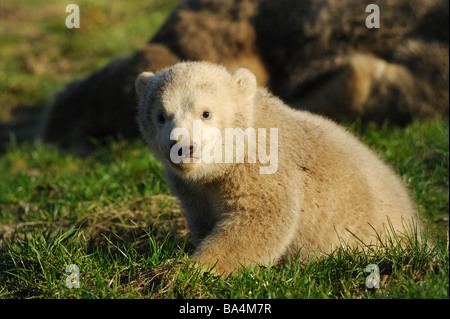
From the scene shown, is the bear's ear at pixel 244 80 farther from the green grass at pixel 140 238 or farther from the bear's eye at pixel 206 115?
the green grass at pixel 140 238

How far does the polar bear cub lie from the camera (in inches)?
161

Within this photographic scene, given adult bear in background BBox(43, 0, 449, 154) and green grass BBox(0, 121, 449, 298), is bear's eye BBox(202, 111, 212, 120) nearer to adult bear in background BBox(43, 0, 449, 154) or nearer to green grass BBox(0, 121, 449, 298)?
green grass BBox(0, 121, 449, 298)

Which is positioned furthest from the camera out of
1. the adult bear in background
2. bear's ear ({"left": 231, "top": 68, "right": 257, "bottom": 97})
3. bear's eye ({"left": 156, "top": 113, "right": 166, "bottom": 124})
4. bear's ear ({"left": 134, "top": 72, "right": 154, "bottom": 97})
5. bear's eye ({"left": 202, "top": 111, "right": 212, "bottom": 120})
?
the adult bear in background

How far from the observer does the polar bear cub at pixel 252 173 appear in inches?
161

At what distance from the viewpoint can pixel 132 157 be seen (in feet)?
24.6

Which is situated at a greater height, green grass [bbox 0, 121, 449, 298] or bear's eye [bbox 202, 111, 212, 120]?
bear's eye [bbox 202, 111, 212, 120]

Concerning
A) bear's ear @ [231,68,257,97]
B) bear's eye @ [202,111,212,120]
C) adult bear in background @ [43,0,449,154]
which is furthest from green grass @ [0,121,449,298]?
bear's ear @ [231,68,257,97]

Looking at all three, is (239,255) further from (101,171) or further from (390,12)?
(390,12)

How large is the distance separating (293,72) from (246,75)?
3998mm

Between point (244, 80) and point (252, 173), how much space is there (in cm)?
70

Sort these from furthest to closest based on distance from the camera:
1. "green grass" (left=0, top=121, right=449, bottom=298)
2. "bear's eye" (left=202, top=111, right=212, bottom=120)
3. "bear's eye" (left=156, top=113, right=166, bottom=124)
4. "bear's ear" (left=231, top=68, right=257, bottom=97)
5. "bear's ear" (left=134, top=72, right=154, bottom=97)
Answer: "bear's ear" (left=134, top=72, right=154, bottom=97), "bear's ear" (left=231, top=68, right=257, bottom=97), "bear's eye" (left=156, top=113, right=166, bottom=124), "bear's eye" (left=202, top=111, right=212, bottom=120), "green grass" (left=0, top=121, right=449, bottom=298)

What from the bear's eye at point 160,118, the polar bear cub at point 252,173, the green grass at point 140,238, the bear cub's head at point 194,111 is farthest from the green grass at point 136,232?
the bear's eye at point 160,118

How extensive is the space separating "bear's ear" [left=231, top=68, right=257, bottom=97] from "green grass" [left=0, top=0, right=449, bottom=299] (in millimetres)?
1261

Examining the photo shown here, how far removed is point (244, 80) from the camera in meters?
4.40
